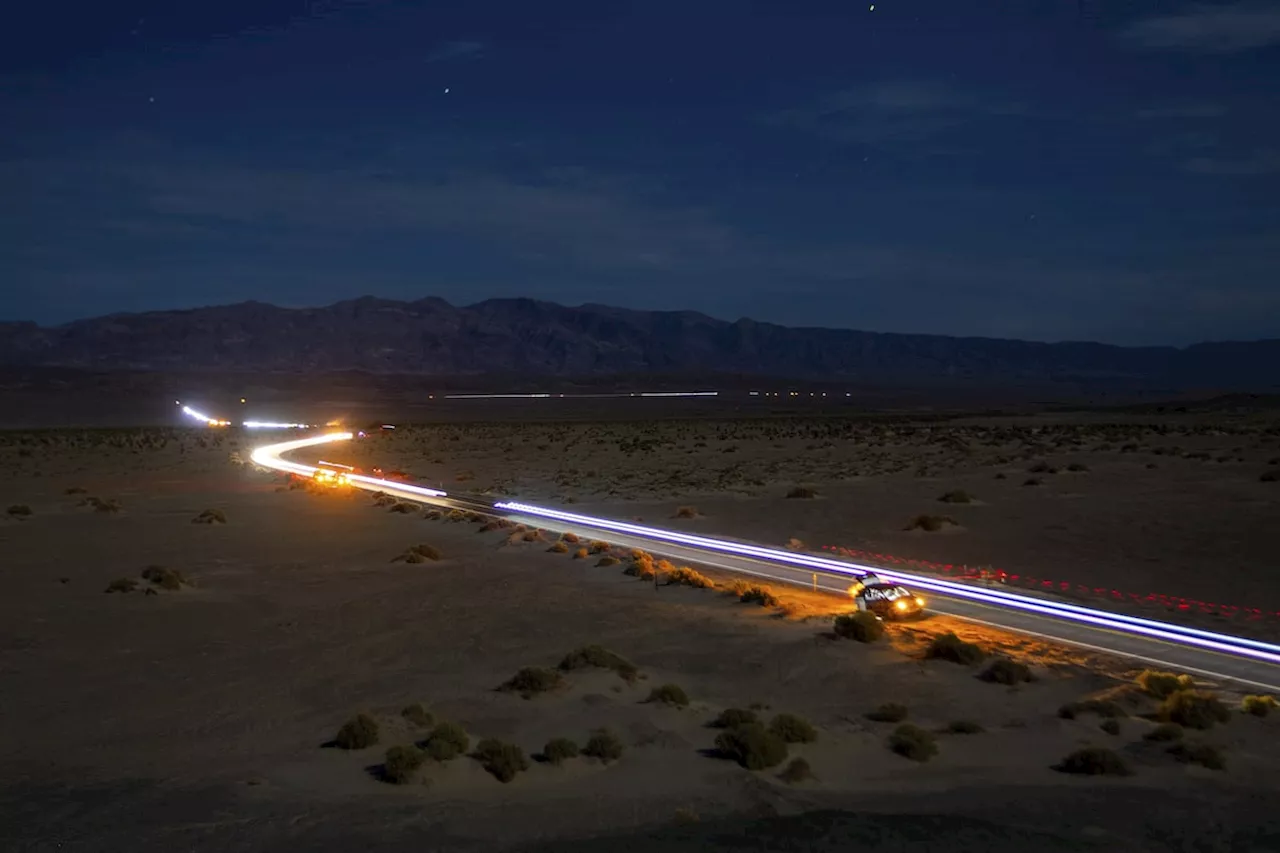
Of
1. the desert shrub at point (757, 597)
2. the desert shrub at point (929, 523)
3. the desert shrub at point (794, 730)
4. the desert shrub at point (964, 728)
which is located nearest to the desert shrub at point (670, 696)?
the desert shrub at point (794, 730)

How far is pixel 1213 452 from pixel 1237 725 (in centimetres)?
4538

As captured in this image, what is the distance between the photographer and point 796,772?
38.6 ft

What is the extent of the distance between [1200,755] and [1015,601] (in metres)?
9.14

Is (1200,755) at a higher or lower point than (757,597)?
higher

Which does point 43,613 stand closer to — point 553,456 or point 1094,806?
point 1094,806

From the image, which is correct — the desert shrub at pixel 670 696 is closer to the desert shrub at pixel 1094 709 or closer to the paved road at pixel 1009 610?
the desert shrub at pixel 1094 709

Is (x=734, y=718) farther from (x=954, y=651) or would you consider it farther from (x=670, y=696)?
(x=954, y=651)

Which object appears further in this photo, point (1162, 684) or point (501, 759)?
point (1162, 684)

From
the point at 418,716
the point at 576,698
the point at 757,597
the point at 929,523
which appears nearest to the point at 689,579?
the point at 757,597

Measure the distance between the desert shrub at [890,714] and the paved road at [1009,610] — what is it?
182 inches

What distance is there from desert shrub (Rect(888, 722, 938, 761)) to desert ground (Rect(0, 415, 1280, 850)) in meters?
0.04

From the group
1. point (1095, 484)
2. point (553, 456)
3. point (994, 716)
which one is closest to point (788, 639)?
point (994, 716)

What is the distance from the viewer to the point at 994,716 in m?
13.9

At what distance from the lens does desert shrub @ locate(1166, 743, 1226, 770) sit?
11688mm
